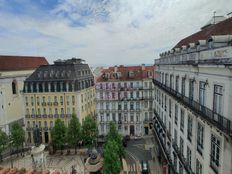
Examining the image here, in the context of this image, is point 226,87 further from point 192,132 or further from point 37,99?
point 37,99

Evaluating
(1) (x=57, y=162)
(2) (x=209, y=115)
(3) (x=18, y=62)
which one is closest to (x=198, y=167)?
(2) (x=209, y=115)

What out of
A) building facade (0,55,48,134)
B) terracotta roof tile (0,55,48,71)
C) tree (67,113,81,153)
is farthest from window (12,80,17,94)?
tree (67,113,81,153)

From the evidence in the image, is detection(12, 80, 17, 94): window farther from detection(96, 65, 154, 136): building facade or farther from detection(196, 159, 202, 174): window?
detection(196, 159, 202, 174): window

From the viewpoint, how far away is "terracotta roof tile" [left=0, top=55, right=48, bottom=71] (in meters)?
57.3

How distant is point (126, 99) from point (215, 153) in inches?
1534

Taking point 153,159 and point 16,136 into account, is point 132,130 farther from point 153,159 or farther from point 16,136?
point 16,136

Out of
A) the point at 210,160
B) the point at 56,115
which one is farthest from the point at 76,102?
the point at 210,160

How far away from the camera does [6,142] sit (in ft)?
146

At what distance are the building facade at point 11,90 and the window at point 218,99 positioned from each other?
5118 cm

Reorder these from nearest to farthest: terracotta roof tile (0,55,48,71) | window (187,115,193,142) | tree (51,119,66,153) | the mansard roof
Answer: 1. window (187,115,193,142)
2. tree (51,119,66,153)
3. the mansard roof
4. terracotta roof tile (0,55,48,71)

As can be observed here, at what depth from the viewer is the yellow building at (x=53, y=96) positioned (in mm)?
51688

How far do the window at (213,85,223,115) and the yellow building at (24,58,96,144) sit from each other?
39.5 m

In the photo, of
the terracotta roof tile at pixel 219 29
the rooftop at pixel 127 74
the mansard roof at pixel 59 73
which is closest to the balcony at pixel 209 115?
the terracotta roof tile at pixel 219 29

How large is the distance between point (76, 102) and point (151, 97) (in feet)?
63.2
